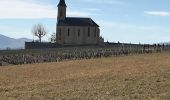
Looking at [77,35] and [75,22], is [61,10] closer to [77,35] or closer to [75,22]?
[75,22]

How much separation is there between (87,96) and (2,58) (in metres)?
59.3

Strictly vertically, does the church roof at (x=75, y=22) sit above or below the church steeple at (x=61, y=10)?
below

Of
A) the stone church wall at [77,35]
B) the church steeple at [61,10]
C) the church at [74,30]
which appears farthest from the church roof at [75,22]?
the church steeple at [61,10]

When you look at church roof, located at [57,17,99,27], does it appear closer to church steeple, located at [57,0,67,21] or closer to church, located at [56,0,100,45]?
church, located at [56,0,100,45]

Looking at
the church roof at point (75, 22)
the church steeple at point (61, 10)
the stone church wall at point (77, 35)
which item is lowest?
the stone church wall at point (77, 35)

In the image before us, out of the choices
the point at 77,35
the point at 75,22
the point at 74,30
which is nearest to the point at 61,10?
the point at 75,22

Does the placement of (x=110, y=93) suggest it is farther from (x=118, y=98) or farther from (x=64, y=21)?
(x=64, y=21)

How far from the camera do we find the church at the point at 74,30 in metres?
149

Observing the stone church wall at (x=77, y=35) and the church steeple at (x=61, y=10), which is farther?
the stone church wall at (x=77, y=35)

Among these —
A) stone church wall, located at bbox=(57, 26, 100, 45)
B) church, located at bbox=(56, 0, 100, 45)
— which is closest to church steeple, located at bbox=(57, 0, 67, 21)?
church, located at bbox=(56, 0, 100, 45)

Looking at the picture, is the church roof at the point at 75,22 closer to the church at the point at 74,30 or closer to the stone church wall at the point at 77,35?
the church at the point at 74,30

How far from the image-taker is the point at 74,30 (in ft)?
494

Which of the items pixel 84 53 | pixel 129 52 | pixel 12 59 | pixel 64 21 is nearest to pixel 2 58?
pixel 12 59

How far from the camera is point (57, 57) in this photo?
84.1 m
